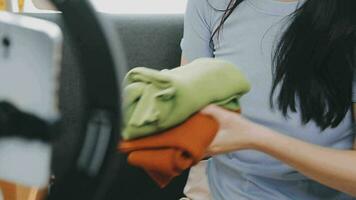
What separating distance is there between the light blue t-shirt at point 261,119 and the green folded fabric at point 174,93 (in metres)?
0.26

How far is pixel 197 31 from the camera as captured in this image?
0.87 metres

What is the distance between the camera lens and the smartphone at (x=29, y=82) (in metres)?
0.19

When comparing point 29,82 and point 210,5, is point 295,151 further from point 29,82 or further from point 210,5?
point 29,82

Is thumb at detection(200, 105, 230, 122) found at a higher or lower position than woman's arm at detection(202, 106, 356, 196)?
higher

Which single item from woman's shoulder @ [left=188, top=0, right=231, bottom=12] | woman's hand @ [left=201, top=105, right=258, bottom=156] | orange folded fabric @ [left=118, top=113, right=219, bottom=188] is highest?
woman's shoulder @ [left=188, top=0, right=231, bottom=12]

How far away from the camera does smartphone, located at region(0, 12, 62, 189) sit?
192 millimetres

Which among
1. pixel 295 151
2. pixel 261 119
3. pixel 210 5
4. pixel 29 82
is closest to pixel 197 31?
pixel 210 5

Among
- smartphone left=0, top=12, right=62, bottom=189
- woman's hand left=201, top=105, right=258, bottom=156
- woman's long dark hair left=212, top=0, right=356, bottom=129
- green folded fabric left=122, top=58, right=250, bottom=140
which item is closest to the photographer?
smartphone left=0, top=12, right=62, bottom=189

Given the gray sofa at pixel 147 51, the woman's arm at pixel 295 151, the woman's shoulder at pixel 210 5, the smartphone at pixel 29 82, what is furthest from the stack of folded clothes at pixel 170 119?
the gray sofa at pixel 147 51

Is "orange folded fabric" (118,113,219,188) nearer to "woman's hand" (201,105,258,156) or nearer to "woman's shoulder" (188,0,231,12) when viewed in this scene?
"woman's hand" (201,105,258,156)

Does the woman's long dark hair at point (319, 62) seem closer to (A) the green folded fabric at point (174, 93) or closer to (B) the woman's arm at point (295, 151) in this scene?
(B) the woman's arm at point (295, 151)

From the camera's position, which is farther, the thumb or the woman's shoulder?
the woman's shoulder

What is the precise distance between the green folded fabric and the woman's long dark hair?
0.25 metres

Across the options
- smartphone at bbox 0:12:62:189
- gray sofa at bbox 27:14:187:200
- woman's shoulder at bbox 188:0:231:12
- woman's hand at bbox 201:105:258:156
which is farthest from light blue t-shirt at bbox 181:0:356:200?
smartphone at bbox 0:12:62:189
